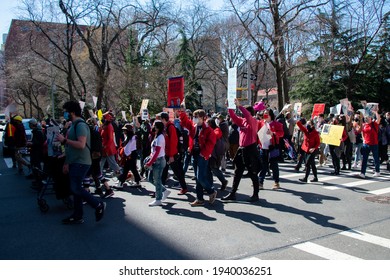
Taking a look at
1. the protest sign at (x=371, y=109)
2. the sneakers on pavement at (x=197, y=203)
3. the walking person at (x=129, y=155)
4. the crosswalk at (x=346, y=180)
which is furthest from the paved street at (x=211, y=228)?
the protest sign at (x=371, y=109)

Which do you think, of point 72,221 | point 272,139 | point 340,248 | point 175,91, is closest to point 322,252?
point 340,248

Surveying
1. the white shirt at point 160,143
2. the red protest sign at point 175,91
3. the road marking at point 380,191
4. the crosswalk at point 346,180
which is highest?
the red protest sign at point 175,91

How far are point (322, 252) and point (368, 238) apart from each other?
0.97 meters

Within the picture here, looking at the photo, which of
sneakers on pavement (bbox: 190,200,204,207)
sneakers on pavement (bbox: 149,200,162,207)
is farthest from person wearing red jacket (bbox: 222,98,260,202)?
sneakers on pavement (bbox: 149,200,162,207)

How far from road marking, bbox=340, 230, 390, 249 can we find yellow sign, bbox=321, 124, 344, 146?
555 cm

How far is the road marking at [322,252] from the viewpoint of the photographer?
4.41 meters

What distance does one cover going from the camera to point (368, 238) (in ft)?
16.6

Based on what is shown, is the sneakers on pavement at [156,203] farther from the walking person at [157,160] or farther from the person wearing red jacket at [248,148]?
the person wearing red jacket at [248,148]

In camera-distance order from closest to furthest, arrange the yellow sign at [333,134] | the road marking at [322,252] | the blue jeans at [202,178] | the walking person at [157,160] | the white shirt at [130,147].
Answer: the road marking at [322,252]
the walking person at [157,160]
the blue jeans at [202,178]
the white shirt at [130,147]
the yellow sign at [333,134]

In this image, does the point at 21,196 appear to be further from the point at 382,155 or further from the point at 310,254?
the point at 382,155

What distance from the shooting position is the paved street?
4590 mm

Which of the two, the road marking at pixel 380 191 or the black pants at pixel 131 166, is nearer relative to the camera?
the road marking at pixel 380 191

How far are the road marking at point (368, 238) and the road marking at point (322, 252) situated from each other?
70 cm

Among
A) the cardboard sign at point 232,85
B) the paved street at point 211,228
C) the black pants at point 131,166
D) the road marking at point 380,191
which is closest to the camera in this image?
the paved street at point 211,228
